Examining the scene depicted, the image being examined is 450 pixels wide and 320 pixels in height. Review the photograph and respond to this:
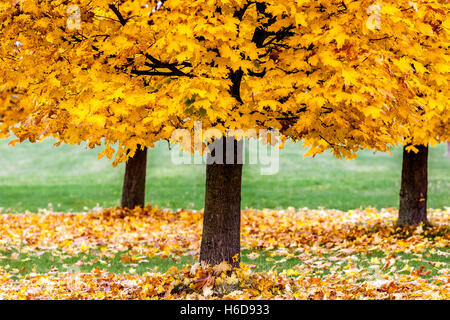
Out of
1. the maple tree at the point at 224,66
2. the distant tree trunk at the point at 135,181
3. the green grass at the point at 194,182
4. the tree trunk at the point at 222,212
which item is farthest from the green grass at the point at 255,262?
the green grass at the point at 194,182

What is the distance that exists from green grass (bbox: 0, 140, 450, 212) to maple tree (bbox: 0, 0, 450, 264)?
8.80 m

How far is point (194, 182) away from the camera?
23938mm

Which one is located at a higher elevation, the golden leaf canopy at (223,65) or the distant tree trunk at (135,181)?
the golden leaf canopy at (223,65)

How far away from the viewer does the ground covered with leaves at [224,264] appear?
6828 millimetres

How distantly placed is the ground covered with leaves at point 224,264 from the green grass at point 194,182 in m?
2.95

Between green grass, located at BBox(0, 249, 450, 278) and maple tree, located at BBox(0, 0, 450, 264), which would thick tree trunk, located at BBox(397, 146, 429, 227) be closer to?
green grass, located at BBox(0, 249, 450, 278)

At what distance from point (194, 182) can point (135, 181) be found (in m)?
9.20

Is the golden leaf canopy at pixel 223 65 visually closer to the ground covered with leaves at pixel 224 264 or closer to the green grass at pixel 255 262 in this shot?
the ground covered with leaves at pixel 224 264

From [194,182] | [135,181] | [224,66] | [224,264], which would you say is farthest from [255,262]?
[194,182]

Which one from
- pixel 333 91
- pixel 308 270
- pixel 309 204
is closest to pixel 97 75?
pixel 333 91

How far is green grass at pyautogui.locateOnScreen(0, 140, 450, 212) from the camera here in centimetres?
1905

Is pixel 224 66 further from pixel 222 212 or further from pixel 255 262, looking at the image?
pixel 255 262
